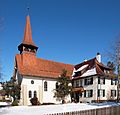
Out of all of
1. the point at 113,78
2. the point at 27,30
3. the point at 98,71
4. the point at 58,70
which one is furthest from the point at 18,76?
the point at 113,78

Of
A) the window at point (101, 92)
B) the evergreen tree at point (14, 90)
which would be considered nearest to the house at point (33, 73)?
the evergreen tree at point (14, 90)

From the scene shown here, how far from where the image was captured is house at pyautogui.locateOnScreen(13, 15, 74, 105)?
123 feet

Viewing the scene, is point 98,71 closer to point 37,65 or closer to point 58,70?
point 58,70

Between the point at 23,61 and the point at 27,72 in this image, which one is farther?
the point at 23,61

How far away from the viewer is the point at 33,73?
38.4 m

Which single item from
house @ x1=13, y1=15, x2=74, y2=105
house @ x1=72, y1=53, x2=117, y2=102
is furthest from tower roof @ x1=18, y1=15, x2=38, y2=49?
house @ x1=72, y1=53, x2=117, y2=102

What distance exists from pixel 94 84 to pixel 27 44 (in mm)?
17394

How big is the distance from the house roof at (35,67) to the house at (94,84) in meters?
5.28

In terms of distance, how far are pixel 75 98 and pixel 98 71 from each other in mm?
8720

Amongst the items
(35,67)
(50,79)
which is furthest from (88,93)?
(35,67)

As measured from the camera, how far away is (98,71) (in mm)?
37594

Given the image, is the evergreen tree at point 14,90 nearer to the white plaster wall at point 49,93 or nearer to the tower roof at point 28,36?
the white plaster wall at point 49,93

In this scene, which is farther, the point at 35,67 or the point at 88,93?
the point at 35,67

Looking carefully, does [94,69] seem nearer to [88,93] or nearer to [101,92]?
[101,92]
